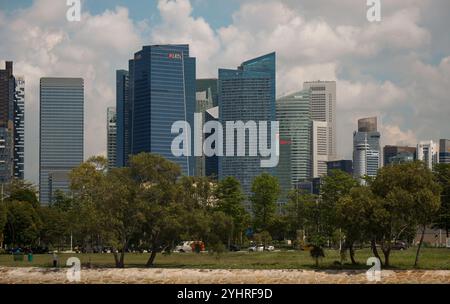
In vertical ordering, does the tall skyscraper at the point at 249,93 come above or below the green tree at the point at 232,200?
above

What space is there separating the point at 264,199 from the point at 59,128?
338ft

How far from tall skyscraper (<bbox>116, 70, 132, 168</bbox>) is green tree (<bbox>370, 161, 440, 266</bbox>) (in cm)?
10756

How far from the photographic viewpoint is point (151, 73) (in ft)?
452

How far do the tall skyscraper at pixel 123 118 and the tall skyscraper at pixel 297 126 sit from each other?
3809 cm

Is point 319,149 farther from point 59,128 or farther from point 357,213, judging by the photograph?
point 357,213

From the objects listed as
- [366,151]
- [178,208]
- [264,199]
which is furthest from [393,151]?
[178,208]

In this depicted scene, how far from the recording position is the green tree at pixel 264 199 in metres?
54.8

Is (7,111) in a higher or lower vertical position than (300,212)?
higher

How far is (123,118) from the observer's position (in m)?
146

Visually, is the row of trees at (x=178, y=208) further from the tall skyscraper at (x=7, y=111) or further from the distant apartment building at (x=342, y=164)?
the distant apartment building at (x=342, y=164)

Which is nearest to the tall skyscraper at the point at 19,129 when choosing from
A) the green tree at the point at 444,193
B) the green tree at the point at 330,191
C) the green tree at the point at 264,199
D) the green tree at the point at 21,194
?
the green tree at the point at 21,194

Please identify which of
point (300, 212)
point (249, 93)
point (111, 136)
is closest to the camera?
point (300, 212)

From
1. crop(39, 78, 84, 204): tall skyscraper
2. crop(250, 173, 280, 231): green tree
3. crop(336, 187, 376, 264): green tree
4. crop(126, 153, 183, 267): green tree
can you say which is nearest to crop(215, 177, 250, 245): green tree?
crop(250, 173, 280, 231): green tree

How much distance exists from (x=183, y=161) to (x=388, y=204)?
332 ft
